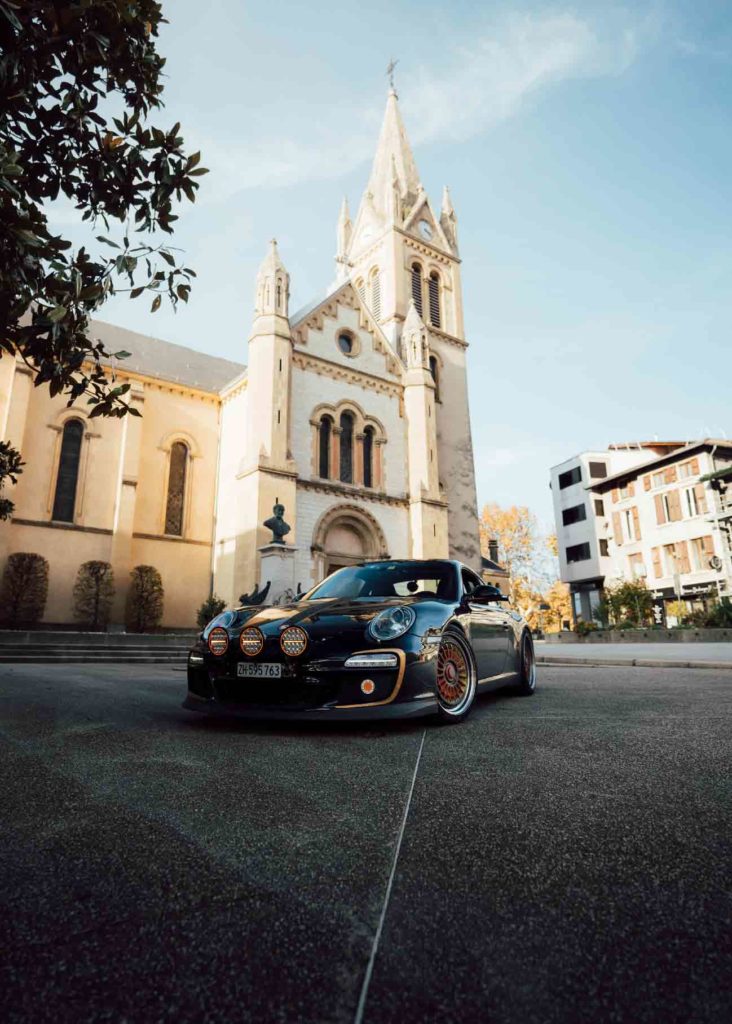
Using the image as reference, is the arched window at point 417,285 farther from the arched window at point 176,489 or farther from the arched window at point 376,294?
the arched window at point 176,489

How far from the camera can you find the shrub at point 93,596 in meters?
19.0

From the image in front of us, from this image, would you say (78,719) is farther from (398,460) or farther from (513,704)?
(398,460)

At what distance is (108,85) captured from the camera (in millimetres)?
4098

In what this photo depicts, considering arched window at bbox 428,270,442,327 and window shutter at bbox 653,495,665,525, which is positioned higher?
arched window at bbox 428,270,442,327

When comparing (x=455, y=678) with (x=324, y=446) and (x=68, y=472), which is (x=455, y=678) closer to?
(x=324, y=446)

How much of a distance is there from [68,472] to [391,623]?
798 inches

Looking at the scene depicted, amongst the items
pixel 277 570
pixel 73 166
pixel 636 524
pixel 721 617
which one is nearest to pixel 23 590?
pixel 277 570

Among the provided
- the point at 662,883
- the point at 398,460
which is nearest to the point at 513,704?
the point at 662,883

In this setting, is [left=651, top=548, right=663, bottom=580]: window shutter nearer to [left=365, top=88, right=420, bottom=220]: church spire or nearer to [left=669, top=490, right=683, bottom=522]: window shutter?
[left=669, top=490, right=683, bottom=522]: window shutter

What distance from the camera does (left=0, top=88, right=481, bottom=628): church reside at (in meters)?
19.2

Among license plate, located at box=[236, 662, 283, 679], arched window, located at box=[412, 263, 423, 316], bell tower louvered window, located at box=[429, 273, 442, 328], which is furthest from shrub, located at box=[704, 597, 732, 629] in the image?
license plate, located at box=[236, 662, 283, 679]

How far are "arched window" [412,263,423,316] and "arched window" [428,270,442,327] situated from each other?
736mm

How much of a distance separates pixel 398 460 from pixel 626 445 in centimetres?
2782

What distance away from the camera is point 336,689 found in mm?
3453
